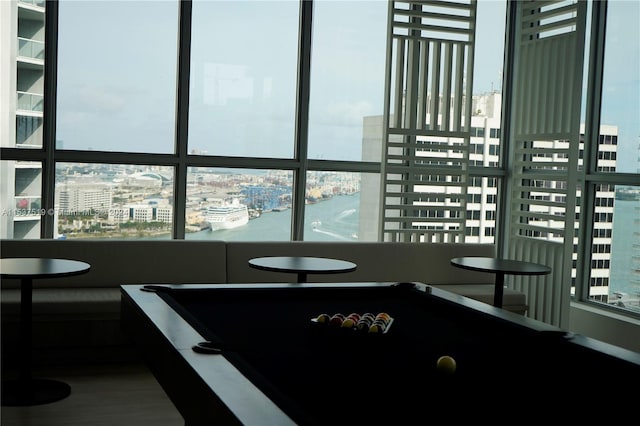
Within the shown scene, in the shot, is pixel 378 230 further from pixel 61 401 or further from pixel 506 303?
pixel 61 401

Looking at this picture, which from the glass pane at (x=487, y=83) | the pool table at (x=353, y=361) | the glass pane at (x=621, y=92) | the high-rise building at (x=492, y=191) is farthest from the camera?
the glass pane at (x=487, y=83)

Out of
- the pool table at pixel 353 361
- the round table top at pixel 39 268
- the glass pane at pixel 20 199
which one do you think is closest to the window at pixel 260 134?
the glass pane at pixel 20 199

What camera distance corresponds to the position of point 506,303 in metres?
5.36

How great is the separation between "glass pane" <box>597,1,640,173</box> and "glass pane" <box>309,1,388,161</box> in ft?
5.89

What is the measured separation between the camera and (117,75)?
5.61 meters

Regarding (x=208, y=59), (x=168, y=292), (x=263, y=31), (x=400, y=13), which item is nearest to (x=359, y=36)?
(x=400, y=13)

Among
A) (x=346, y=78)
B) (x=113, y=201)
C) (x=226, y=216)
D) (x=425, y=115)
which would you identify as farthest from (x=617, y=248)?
(x=113, y=201)

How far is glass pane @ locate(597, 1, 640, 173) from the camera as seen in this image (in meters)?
5.57

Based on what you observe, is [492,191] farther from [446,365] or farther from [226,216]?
[446,365]

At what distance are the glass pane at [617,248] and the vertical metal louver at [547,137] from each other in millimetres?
315

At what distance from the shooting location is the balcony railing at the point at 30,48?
5.30 meters

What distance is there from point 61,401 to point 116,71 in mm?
2771

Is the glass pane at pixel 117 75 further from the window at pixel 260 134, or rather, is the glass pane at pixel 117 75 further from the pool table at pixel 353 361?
the pool table at pixel 353 361

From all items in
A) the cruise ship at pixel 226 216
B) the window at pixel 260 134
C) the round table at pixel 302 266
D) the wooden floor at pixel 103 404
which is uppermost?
the window at pixel 260 134
